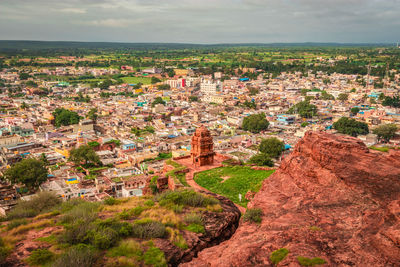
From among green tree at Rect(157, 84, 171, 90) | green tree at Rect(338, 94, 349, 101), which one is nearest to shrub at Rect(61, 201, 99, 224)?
green tree at Rect(338, 94, 349, 101)

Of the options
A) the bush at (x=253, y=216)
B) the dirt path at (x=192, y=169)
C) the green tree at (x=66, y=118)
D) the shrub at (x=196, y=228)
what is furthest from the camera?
the green tree at (x=66, y=118)

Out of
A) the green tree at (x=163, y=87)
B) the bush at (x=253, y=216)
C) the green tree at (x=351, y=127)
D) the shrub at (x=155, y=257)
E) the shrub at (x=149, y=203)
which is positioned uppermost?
the bush at (x=253, y=216)

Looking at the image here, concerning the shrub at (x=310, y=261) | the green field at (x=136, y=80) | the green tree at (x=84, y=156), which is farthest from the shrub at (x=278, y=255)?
the green field at (x=136, y=80)

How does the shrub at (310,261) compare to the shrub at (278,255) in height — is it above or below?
above

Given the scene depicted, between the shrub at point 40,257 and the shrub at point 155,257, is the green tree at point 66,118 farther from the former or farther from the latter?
the shrub at point 155,257

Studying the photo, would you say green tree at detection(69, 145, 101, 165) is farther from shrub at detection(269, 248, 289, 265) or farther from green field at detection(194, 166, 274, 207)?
shrub at detection(269, 248, 289, 265)

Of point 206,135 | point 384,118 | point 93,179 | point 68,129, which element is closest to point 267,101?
point 384,118
